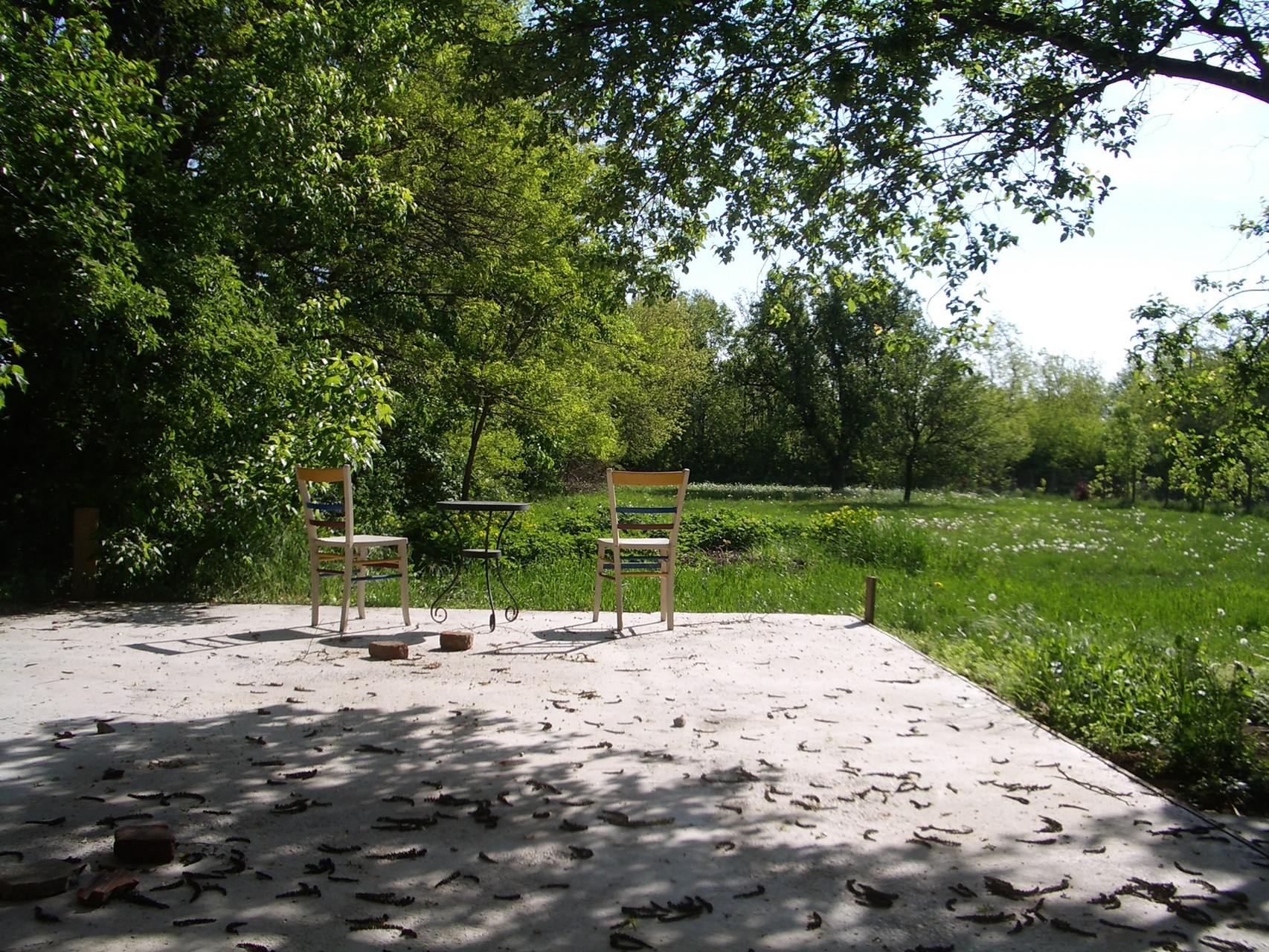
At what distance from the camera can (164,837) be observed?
113 inches

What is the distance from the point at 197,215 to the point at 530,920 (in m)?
7.44

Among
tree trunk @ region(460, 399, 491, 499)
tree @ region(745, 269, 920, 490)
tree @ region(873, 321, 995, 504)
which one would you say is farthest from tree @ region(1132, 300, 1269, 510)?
tree @ region(745, 269, 920, 490)

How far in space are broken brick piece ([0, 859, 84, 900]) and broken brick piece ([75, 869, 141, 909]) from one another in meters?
0.05

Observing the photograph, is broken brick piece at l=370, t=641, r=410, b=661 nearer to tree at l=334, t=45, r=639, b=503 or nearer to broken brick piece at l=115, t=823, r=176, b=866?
broken brick piece at l=115, t=823, r=176, b=866

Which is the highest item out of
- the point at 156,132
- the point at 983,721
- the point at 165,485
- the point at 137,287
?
the point at 156,132

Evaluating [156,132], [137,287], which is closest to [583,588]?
[137,287]

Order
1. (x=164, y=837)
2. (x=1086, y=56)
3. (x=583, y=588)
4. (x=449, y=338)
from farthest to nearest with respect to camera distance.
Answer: (x=449, y=338) → (x=583, y=588) → (x=1086, y=56) → (x=164, y=837)

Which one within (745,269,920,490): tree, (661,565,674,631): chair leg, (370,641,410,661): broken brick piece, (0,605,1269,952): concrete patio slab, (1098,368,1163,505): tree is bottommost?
(0,605,1269,952): concrete patio slab

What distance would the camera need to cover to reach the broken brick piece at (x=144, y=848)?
9.34ft

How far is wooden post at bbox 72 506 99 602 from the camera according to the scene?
8117mm

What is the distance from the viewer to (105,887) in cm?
260

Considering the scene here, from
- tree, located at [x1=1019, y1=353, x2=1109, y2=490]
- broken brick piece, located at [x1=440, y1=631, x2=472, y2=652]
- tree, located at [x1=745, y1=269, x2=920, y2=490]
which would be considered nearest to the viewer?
broken brick piece, located at [x1=440, y1=631, x2=472, y2=652]

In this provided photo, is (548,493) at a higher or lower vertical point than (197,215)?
lower

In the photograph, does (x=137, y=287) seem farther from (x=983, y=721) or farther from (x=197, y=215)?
(x=983, y=721)
